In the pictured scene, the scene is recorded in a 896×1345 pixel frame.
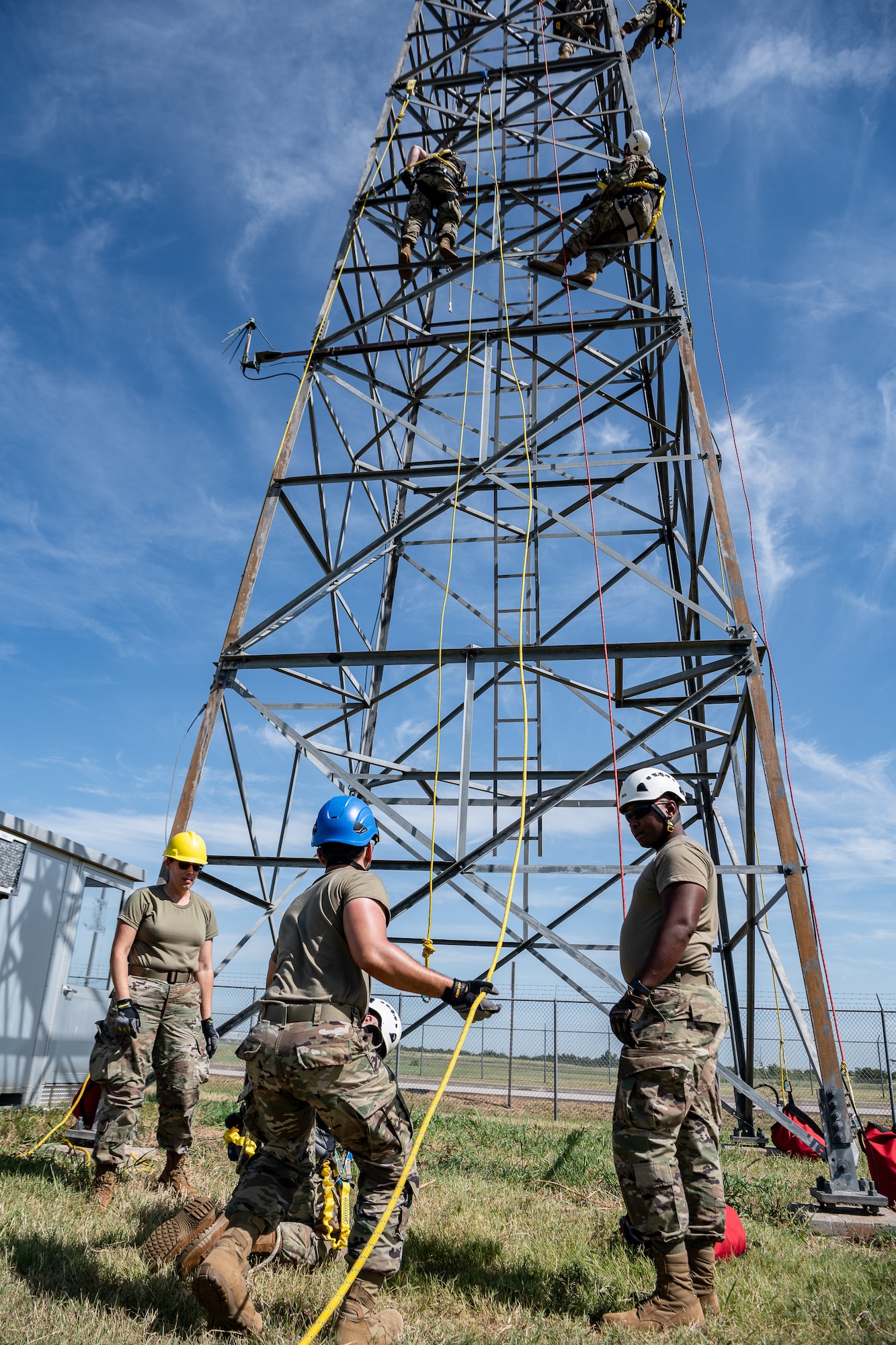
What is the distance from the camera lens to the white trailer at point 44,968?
9094 millimetres

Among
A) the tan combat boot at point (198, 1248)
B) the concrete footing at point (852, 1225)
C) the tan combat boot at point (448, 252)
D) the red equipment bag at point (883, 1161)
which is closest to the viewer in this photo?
the tan combat boot at point (198, 1248)

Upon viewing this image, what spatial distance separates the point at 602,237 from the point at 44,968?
968cm

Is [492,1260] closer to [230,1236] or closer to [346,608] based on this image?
[230,1236]

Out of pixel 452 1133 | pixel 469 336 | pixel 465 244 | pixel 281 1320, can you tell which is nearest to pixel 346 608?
pixel 469 336

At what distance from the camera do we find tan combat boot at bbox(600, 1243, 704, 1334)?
3145 millimetres

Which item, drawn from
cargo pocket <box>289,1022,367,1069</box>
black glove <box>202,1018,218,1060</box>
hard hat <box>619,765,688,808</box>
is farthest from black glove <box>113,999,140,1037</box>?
hard hat <box>619,765,688,808</box>

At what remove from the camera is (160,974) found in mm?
5297

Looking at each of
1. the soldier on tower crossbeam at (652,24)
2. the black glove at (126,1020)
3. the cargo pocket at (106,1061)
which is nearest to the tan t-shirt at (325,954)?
the black glove at (126,1020)

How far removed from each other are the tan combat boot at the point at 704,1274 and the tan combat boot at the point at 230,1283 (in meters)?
1.71

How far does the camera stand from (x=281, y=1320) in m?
3.01

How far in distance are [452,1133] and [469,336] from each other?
780 cm

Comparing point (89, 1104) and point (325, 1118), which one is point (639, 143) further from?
point (89, 1104)

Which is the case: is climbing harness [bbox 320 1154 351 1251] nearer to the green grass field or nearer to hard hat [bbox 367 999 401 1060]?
the green grass field

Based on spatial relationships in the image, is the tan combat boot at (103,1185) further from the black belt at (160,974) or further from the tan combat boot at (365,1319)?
the tan combat boot at (365,1319)
